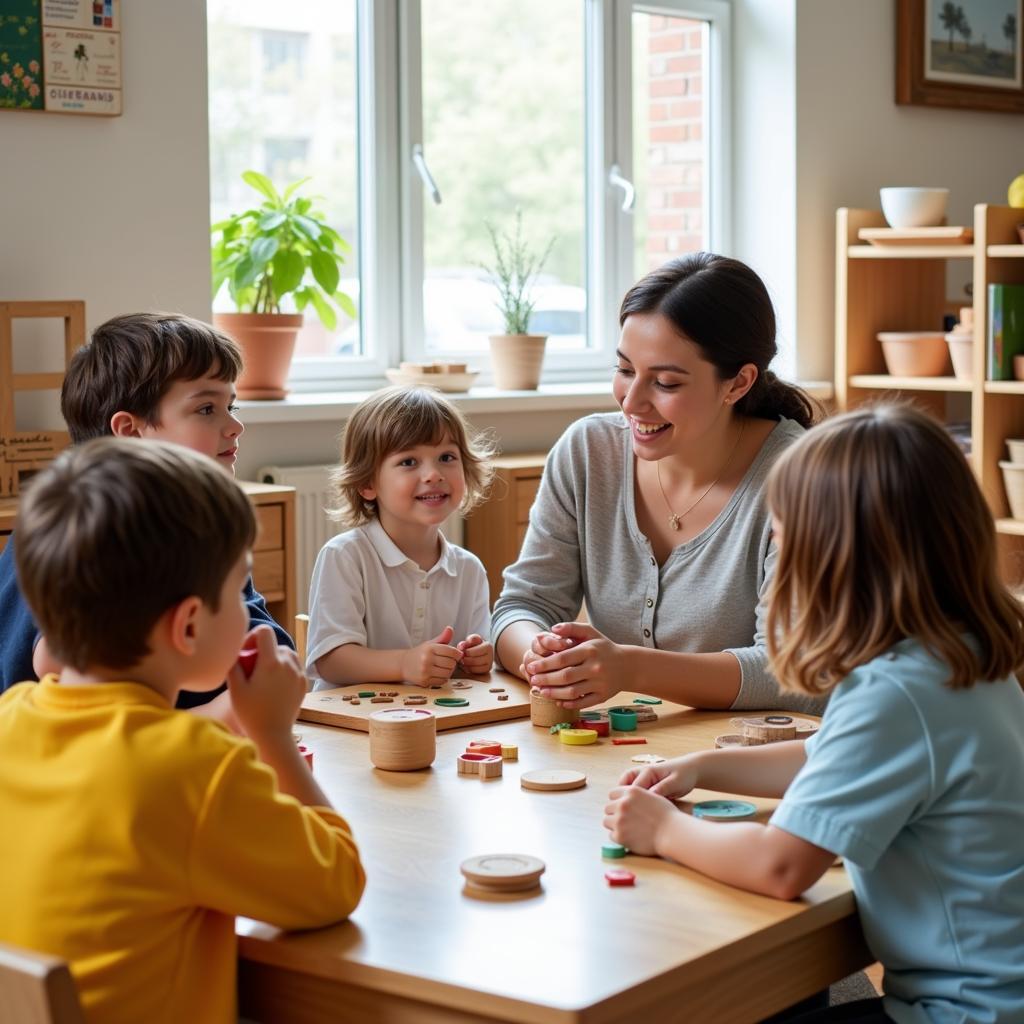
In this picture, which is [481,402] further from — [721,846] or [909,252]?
[721,846]

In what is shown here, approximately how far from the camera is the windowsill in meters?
3.91

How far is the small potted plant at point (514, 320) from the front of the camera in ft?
14.9

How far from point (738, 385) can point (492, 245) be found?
2481 millimetres

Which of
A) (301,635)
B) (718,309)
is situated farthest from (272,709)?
(301,635)

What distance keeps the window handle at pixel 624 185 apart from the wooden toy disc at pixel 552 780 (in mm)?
3459

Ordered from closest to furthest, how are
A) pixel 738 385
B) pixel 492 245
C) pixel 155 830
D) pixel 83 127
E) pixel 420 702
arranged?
pixel 155 830, pixel 420 702, pixel 738 385, pixel 83 127, pixel 492 245

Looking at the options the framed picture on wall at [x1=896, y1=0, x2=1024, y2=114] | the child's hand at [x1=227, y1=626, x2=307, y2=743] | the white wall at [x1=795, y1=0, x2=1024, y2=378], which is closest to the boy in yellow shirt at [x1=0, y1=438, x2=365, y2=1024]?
the child's hand at [x1=227, y1=626, x2=307, y2=743]

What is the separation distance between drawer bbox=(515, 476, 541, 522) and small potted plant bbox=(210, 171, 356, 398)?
666 millimetres

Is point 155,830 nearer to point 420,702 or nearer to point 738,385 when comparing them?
point 420,702

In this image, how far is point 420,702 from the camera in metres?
2.05

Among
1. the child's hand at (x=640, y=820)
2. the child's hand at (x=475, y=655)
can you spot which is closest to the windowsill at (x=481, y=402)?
the child's hand at (x=475, y=655)

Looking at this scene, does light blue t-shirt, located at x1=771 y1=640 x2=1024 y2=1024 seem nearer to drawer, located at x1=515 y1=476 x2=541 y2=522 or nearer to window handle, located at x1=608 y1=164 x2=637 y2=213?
drawer, located at x1=515 y1=476 x2=541 y2=522

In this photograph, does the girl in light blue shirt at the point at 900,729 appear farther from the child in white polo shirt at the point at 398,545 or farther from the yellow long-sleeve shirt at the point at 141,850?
the child in white polo shirt at the point at 398,545

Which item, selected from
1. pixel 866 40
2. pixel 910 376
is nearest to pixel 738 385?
pixel 910 376
